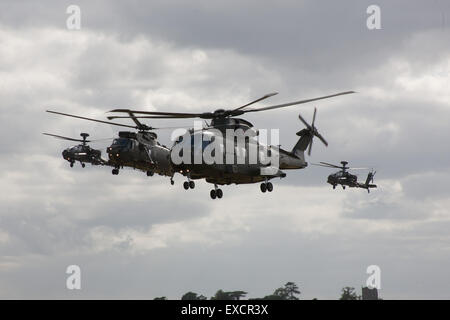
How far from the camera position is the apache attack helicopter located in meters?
75.1

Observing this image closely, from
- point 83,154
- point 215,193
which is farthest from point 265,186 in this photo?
point 83,154

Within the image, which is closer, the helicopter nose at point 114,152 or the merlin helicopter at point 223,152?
the merlin helicopter at point 223,152

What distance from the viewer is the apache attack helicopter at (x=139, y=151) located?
7512cm

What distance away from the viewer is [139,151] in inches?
2970

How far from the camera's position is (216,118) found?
53.3m

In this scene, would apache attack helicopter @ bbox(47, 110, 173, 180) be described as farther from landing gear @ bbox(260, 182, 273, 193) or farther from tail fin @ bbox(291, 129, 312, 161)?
landing gear @ bbox(260, 182, 273, 193)

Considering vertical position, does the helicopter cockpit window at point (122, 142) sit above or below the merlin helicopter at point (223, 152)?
above

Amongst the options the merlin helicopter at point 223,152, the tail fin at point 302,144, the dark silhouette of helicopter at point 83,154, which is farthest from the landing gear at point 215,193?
the dark silhouette of helicopter at point 83,154

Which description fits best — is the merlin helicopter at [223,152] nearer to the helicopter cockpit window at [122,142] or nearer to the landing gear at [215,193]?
the landing gear at [215,193]

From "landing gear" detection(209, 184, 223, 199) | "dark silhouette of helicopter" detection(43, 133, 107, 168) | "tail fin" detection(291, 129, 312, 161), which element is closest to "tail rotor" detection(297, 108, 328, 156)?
"tail fin" detection(291, 129, 312, 161)

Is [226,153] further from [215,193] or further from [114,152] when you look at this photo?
[114,152]
